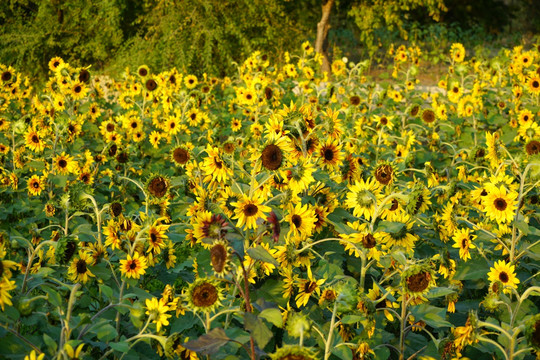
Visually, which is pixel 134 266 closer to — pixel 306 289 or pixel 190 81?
pixel 306 289

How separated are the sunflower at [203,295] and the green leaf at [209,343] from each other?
0.30 feet

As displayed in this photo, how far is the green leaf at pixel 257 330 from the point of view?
1.73 meters

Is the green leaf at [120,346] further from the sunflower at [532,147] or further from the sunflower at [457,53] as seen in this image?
the sunflower at [457,53]

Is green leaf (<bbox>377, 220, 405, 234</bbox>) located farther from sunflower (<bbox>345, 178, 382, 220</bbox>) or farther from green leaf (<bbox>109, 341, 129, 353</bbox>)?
green leaf (<bbox>109, 341, 129, 353</bbox>)

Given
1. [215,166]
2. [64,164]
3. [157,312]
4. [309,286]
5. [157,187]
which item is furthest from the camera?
[64,164]

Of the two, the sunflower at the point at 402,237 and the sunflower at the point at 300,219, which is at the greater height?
the sunflower at the point at 300,219

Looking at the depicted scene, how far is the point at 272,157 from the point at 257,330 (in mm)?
690

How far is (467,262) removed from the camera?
8.87ft

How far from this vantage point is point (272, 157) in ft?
7.16

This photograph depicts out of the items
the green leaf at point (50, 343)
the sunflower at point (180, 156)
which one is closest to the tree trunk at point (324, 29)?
the sunflower at point (180, 156)

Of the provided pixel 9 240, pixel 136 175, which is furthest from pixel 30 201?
pixel 9 240

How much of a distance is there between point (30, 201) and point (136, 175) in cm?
109

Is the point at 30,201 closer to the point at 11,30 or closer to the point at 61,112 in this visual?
the point at 61,112

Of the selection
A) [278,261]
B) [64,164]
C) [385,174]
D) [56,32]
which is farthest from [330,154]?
[56,32]
